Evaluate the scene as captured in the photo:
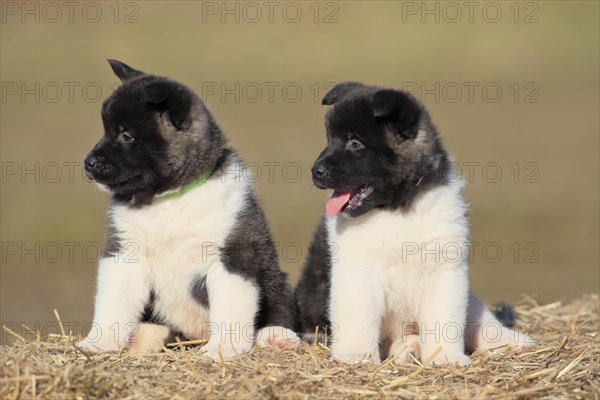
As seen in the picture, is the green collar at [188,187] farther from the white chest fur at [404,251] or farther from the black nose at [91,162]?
the white chest fur at [404,251]

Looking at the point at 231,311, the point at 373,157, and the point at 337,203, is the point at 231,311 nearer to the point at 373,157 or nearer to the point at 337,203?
A: the point at 337,203

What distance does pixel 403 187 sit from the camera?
26.2ft

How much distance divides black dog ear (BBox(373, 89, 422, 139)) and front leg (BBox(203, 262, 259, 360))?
1686mm

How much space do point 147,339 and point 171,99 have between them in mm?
1962

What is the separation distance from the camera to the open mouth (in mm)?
7938

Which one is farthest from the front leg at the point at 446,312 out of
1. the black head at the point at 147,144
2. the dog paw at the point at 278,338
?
the black head at the point at 147,144

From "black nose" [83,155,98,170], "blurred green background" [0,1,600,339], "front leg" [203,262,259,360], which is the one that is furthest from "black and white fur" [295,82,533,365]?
"blurred green background" [0,1,600,339]

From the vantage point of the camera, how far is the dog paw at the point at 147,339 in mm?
8153

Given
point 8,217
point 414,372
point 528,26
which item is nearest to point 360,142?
point 414,372

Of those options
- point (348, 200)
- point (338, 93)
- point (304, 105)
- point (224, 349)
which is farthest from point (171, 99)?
point (304, 105)

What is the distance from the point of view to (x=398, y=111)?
7.86 meters

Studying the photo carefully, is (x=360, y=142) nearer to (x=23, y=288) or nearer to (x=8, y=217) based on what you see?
(x=23, y=288)

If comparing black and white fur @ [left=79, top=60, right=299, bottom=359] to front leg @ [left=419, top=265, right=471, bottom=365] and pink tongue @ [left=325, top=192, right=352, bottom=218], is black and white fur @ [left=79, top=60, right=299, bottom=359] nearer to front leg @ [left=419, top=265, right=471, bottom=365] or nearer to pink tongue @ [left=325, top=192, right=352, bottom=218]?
pink tongue @ [left=325, top=192, right=352, bottom=218]

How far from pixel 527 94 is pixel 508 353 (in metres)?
20.4
